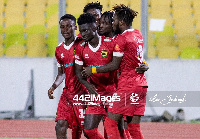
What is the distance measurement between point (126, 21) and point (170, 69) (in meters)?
6.13

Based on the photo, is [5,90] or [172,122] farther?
[5,90]

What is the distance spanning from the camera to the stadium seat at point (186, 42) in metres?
12.2

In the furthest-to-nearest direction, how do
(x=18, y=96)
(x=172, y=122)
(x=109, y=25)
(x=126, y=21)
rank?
(x=18, y=96)
(x=172, y=122)
(x=109, y=25)
(x=126, y=21)

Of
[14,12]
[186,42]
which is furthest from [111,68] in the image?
[14,12]

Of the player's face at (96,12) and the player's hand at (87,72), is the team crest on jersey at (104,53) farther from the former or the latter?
the player's face at (96,12)

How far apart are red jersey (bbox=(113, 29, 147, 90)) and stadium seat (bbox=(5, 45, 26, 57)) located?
6.90m

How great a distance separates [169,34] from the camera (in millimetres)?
12336

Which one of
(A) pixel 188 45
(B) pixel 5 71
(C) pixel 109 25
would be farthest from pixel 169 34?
(C) pixel 109 25

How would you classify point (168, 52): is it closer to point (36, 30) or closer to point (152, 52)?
point (152, 52)

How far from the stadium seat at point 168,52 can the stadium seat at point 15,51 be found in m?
3.40

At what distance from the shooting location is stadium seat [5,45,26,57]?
12.3 metres

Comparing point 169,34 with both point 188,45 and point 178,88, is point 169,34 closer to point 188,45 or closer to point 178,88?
point 188,45

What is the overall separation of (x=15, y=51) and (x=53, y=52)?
97cm

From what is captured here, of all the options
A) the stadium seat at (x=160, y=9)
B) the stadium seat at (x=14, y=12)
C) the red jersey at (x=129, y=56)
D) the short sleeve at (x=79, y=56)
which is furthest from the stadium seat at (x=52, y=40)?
the red jersey at (x=129, y=56)
